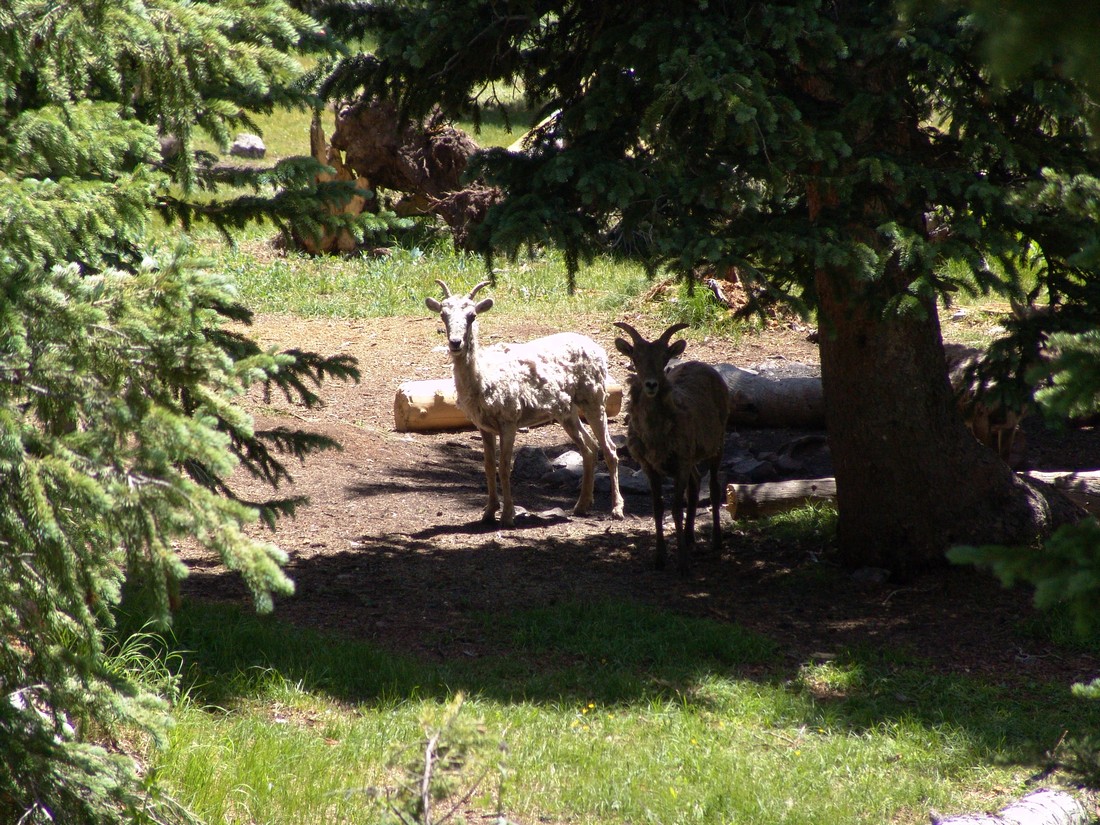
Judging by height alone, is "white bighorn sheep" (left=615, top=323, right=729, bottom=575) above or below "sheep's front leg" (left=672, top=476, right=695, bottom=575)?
above

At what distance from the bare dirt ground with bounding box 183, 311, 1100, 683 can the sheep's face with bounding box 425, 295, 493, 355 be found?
181 centimetres

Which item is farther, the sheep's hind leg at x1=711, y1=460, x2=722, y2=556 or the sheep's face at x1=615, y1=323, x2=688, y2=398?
the sheep's hind leg at x1=711, y1=460, x2=722, y2=556

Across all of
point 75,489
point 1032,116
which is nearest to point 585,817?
point 75,489

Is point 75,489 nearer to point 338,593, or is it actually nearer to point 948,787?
point 948,787

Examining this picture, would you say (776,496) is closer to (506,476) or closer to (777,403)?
(506,476)

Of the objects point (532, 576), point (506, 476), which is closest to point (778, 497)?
point (506, 476)

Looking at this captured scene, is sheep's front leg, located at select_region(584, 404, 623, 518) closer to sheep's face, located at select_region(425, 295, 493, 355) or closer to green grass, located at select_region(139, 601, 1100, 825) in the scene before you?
sheep's face, located at select_region(425, 295, 493, 355)

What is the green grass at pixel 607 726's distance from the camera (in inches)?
196

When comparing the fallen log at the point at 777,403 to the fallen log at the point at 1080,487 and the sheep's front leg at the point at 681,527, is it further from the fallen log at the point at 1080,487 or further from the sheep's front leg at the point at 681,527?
the sheep's front leg at the point at 681,527

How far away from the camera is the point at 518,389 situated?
1068cm

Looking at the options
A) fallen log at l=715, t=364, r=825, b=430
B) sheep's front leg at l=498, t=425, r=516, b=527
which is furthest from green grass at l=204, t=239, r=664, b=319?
sheep's front leg at l=498, t=425, r=516, b=527

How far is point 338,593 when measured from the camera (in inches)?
321

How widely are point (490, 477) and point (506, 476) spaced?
27cm

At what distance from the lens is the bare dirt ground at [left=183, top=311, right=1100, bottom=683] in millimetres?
7543
